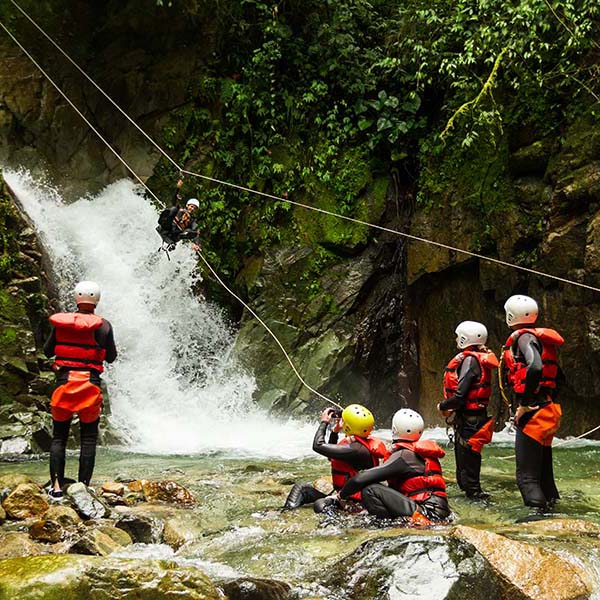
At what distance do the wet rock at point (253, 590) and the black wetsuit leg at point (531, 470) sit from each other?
258 centimetres

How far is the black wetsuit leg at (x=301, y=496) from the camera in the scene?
566 cm

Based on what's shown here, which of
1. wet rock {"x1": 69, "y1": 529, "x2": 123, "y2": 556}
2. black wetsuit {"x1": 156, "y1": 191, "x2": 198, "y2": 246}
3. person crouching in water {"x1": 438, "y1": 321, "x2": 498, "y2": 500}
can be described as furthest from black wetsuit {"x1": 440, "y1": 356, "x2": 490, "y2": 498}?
black wetsuit {"x1": 156, "y1": 191, "x2": 198, "y2": 246}

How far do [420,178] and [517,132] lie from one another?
1.86 metres

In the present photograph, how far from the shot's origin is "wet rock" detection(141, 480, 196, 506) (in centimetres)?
596

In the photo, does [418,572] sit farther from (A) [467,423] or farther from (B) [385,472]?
(A) [467,423]

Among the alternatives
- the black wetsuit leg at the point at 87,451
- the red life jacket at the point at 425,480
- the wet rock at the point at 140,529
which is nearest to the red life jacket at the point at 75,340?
the black wetsuit leg at the point at 87,451

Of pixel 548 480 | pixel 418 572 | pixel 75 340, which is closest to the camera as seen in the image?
pixel 418 572

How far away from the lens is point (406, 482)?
499cm

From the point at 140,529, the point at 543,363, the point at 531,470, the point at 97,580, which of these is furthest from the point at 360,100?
the point at 97,580

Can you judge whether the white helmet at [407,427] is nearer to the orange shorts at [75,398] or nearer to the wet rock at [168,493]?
the wet rock at [168,493]

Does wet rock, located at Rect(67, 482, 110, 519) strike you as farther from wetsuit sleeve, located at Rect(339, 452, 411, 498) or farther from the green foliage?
the green foliage

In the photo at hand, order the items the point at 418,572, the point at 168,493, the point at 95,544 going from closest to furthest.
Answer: the point at 418,572 < the point at 95,544 < the point at 168,493

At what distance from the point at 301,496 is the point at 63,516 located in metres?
1.99

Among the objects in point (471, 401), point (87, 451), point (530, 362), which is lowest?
point (87, 451)
